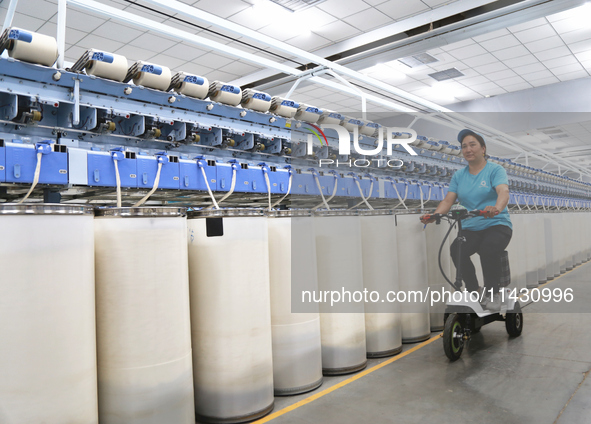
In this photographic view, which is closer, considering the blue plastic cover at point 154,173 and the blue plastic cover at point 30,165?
the blue plastic cover at point 30,165

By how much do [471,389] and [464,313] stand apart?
2.70ft

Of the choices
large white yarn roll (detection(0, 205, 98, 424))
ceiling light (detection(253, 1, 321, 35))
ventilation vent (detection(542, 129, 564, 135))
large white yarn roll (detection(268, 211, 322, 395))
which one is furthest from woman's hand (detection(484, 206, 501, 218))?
ventilation vent (detection(542, 129, 564, 135))

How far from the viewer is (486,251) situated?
3779mm

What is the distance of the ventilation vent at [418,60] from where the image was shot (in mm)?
9961

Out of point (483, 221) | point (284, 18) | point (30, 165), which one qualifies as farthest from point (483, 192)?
point (284, 18)

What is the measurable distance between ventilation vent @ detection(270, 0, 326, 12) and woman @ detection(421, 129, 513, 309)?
4.65m

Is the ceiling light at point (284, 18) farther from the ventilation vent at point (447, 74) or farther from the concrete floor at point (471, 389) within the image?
the concrete floor at point (471, 389)

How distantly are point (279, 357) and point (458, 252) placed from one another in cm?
189

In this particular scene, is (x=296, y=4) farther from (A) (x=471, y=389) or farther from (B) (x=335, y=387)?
(A) (x=471, y=389)

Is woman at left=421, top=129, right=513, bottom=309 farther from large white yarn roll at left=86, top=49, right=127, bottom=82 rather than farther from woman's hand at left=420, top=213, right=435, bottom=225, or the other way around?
large white yarn roll at left=86, top=49, right=127, bottom=82

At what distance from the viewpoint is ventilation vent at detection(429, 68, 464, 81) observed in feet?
35.8

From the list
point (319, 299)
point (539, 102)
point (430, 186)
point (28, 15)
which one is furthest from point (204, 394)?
point (539, 102)

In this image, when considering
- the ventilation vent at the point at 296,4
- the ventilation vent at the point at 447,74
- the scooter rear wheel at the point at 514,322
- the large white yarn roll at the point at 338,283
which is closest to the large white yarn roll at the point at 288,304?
the large white yarn roll at the point at 338,283

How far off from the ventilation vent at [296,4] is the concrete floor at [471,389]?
5.86 meters
